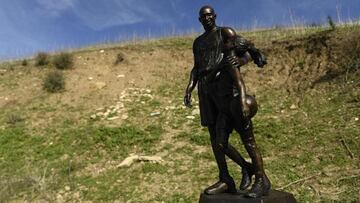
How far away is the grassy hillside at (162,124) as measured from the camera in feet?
35.8

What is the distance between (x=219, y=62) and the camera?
540cm

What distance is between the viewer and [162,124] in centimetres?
1501

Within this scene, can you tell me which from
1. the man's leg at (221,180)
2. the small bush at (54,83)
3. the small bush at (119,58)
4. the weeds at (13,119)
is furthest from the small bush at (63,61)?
the man's leg at (221,180)

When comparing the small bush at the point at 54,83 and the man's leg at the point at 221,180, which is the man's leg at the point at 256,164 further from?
the small bush at the point at 54,83

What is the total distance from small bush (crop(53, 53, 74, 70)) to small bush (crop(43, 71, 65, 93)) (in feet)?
4.54

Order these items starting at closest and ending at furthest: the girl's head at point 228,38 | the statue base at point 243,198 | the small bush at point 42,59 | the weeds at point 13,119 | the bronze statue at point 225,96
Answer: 1. the statue base at point 243,198
2. the bronze statue at point 225,96
3. the girl's head at point 228,38
4. the weeds at point 13,119
5. the small bush at point 42,59

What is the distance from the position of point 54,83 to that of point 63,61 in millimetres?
2020

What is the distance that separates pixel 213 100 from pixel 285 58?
42.9 feet

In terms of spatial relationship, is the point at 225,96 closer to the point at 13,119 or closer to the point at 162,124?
the point at 162,124

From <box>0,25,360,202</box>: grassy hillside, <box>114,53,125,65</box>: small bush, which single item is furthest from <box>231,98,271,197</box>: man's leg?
<box>114,53,125,65</box>: small bush

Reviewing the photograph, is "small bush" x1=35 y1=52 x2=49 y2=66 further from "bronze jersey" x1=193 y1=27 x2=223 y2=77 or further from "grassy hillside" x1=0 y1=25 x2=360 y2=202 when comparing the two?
"bronze jersey" x1=193 y1=27 x2=223 y2=77

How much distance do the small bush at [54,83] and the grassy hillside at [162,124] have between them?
215 millimetres

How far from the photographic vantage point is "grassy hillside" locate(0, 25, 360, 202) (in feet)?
35.8

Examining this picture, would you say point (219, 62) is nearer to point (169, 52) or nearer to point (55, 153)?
point (55, 153)
